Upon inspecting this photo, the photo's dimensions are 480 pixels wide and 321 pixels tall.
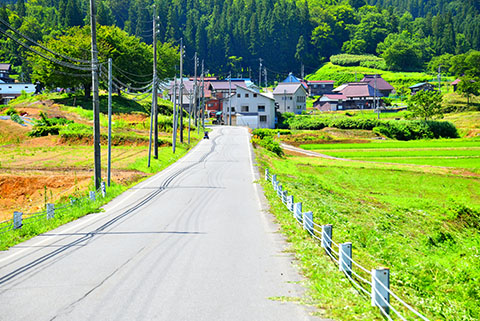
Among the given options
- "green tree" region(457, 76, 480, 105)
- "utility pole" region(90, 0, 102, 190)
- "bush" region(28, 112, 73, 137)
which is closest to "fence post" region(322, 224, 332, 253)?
"utility pole" region(90, 0, 102, 190)

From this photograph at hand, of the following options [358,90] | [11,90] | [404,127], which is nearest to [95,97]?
[404,127]

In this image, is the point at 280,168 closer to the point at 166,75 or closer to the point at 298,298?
the point at 298,298

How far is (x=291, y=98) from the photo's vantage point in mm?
106688

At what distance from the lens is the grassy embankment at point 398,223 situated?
923 centimetres

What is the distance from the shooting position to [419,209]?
24.6 metres

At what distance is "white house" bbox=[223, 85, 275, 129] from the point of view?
92375mm

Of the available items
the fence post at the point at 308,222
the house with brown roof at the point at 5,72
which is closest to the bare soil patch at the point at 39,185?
the fence post at the point at 308,222

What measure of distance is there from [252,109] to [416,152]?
148 feet

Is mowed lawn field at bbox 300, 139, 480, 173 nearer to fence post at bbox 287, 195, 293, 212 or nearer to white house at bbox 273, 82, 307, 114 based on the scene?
fence post at bbox 287, 195, 293, 212

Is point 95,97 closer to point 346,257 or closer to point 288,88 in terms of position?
point 346,257

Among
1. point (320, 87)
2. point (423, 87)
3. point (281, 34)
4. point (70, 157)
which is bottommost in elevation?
point (70, 157)

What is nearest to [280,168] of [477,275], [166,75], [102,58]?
[477,275]

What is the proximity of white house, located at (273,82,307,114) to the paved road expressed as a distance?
88.1 m

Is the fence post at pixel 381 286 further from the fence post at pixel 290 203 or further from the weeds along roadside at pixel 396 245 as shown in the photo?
the fence post at pixel 290 203
